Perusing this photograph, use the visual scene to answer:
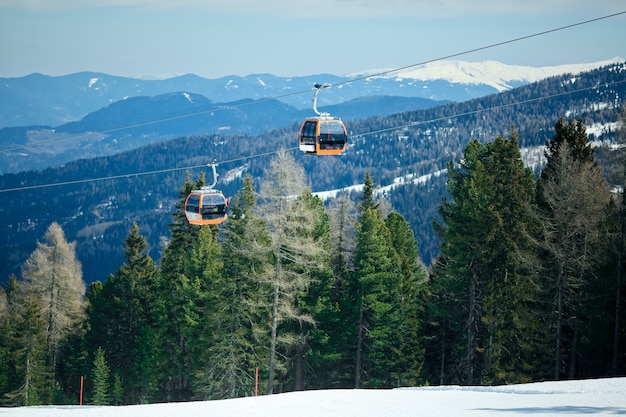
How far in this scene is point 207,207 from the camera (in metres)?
34.5

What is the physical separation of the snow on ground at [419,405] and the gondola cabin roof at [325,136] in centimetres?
937

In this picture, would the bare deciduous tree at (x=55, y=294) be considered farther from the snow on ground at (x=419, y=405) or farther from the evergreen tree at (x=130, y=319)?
the snow on ground at (x=419, y=405)

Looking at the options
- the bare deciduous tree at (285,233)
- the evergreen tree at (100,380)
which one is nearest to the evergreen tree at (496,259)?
the bare deciduous tree at (285,233)

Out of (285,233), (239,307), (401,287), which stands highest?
(285,233)

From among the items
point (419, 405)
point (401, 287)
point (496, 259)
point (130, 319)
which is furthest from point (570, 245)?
point (130, 319)

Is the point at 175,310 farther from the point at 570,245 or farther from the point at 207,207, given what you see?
the point at 570,245

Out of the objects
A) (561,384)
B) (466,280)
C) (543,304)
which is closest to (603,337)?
(543,304)

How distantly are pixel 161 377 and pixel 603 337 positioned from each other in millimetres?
28505

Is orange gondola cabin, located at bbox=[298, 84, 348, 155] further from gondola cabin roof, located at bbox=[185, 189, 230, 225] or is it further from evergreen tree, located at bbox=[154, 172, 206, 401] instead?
evergreen tree, located at bbox=[154, 172, 206, 401]

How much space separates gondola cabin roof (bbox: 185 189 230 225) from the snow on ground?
10.6 meters

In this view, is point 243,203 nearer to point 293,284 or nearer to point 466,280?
point 293,284

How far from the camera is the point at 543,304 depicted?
37.4 m

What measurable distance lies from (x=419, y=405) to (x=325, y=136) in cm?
1164

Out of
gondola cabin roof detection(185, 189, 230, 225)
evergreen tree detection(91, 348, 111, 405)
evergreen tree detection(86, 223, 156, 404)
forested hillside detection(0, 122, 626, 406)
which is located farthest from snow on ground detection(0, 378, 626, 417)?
evergreen tree detection(91, 348, 111, 405)
